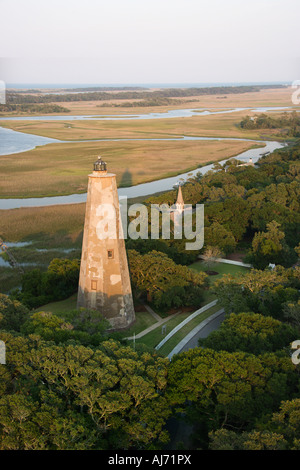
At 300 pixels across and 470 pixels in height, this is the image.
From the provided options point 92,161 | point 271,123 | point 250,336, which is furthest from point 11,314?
point 271,123

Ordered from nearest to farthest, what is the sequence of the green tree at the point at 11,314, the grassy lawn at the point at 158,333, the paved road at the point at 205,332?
the green tree at the point at 11,314
the paved road at the point at 205,332
the grassy lawn at the point at 158,333

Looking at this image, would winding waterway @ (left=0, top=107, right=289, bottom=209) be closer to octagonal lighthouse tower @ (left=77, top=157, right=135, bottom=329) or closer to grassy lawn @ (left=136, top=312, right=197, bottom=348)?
grassy lawn @ (left=136, top=312, right=197, bottom=348)

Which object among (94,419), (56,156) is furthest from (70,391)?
(56,156)

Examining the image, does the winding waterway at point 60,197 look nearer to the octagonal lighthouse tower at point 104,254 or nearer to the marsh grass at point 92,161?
the marsh grass at point 92,161

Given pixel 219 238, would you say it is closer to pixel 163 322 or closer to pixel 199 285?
pixel 199 285

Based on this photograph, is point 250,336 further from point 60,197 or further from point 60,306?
point 60,197

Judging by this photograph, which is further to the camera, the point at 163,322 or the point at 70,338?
the point at 163,322

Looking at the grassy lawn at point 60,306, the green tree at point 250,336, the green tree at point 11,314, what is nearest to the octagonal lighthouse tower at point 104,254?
the green tree at point 11,314
